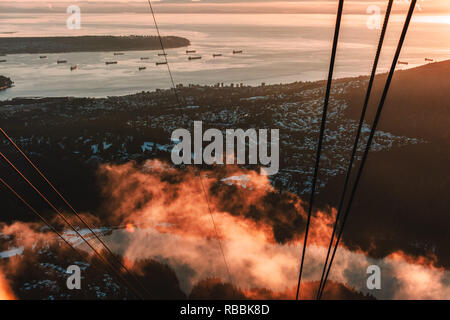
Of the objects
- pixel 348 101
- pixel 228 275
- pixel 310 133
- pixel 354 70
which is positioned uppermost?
pixel 354 70

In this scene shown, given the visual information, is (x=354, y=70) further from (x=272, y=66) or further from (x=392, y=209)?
(x=392, y=209)

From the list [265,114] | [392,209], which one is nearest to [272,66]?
[265,114]

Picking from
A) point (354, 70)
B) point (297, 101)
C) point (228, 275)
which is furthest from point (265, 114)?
point (354, 70)

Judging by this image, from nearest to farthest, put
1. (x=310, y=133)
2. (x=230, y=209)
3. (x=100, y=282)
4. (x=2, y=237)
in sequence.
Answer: (x=100, y=282) → (x=2, y=237) → (x=230, y=209) → (x=310, y=133)

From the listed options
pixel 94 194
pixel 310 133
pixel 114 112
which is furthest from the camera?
pixel 114 112

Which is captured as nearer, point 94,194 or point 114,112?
point 94,194

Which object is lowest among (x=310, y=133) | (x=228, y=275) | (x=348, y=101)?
(x=228, y=275)

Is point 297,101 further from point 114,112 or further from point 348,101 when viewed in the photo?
point 114,112

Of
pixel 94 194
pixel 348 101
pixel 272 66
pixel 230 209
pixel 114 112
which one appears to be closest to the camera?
pixel 230 209

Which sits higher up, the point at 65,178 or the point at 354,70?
the point at 354,70
